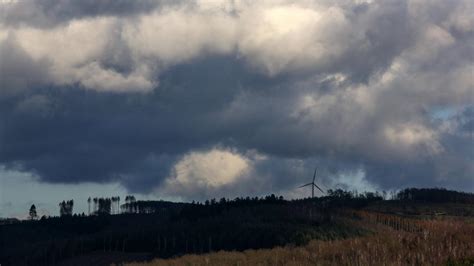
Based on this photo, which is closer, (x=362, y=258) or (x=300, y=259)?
(x=362, y=258)

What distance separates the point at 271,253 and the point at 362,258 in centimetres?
2720

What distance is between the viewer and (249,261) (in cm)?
10850

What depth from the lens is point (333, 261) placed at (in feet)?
310

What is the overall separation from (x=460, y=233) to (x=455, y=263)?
29.7 meters

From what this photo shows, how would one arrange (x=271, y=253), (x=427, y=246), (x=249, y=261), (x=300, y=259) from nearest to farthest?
(x=427, y=246) < (x=300, y=259) < (x=249, y=261) < (x=271, y=253)

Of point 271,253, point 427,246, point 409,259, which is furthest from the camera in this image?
point 271,253

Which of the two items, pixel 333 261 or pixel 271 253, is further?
pixel 271 253

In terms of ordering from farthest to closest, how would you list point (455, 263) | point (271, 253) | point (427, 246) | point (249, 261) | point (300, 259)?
point (271, 253), point (249, 261), point (300, 259), point (427, 246), point (455, 263)

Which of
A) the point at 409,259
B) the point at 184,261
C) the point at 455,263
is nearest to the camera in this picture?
the point at 455,263

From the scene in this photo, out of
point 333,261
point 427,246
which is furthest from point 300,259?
point 427,246

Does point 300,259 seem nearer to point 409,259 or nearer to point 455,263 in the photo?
point 409,259

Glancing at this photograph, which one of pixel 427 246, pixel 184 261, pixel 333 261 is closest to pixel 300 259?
pixel 333 261

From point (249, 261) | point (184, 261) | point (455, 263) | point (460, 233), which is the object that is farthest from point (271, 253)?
point (455, 263)

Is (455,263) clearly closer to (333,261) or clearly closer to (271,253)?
(333,261)
